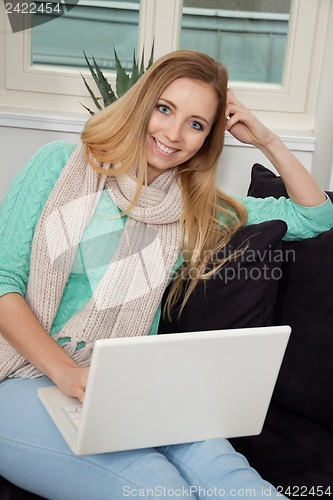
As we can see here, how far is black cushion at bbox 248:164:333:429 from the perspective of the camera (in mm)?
1626

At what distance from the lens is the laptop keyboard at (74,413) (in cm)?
123

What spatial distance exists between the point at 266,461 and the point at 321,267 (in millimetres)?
457

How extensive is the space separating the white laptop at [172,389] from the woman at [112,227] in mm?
100

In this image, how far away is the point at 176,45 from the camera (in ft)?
8.43

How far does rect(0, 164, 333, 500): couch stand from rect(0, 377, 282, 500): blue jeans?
0.26 metres

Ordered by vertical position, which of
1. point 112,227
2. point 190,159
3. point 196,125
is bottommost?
point 112,227

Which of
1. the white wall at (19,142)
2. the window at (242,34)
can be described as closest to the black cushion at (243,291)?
the white wall at (19,142)

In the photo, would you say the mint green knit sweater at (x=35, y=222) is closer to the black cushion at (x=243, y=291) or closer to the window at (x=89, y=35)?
the black cushion at (x=243, y=291)

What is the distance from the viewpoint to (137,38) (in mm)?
2602

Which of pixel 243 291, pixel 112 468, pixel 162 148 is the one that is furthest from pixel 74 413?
pixel 162 148

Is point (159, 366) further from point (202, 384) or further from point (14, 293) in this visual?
point (14, 293)

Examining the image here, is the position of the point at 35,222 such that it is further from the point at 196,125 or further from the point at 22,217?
the point at 196,125

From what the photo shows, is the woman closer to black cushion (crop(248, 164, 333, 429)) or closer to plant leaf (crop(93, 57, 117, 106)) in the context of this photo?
black cushion (crop(248, 164, 333, 429))

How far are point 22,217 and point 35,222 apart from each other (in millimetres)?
29
